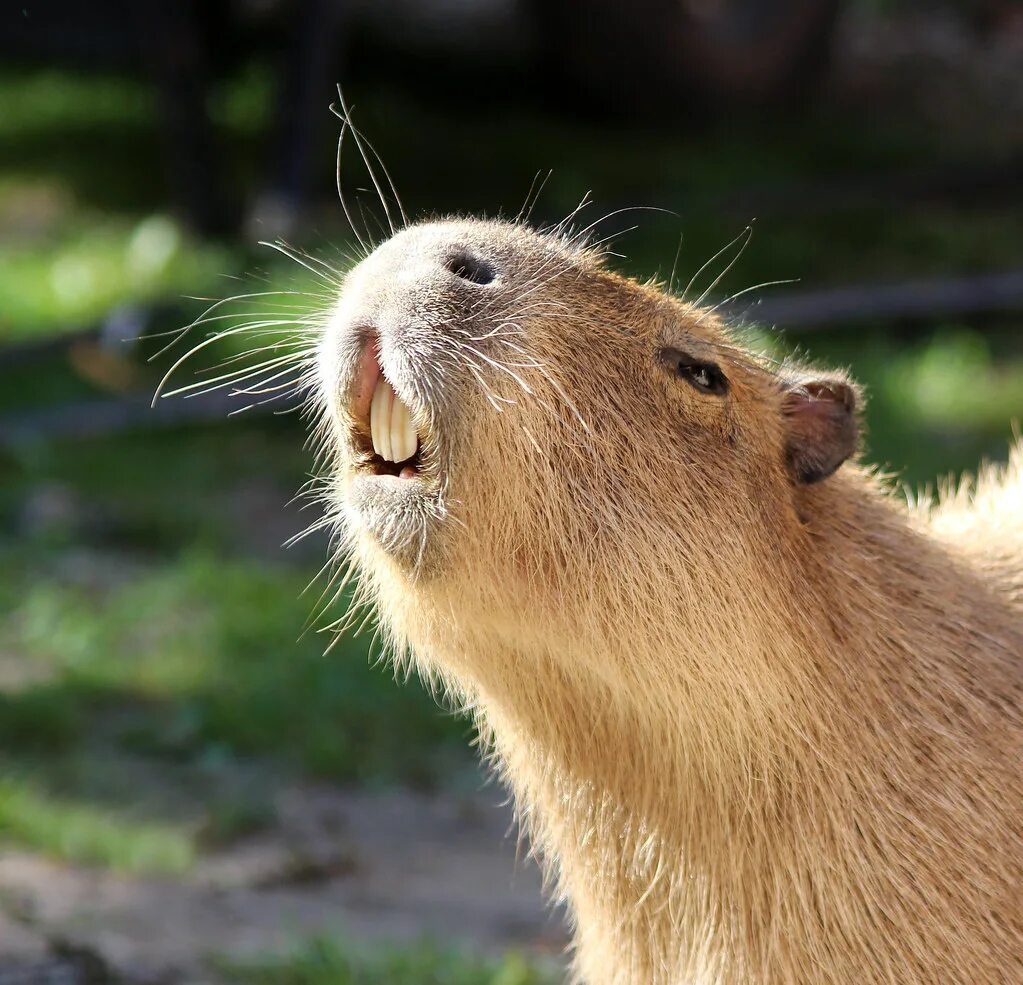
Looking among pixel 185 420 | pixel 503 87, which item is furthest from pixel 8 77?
pixel 185 420

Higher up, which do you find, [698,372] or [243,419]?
[243,419]

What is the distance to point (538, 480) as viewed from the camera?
2.24 metres

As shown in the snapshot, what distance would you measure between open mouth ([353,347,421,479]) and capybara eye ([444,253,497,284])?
0.53 ft

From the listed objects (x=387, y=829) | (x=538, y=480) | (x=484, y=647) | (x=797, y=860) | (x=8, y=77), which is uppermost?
(x=8, y=77)

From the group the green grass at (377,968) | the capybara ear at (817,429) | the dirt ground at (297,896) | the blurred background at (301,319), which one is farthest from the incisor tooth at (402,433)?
the green grass at (377,968)

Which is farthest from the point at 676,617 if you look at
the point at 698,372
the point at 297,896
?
the point at 297,896

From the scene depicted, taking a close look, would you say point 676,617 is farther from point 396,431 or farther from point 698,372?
point 396,431

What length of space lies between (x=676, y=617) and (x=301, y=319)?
753 millimetres

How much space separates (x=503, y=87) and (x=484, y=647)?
28.9 feet

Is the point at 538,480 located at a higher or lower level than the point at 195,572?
lower

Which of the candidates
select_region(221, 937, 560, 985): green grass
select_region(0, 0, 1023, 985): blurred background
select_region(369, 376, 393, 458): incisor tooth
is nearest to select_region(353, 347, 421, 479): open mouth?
select_region(369, 376, 393, 458): incisor tooth

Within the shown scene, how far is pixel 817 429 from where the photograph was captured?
100 inches

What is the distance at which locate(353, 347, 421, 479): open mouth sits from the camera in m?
2.21

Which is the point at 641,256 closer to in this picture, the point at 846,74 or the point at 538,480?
the point at 846,74
